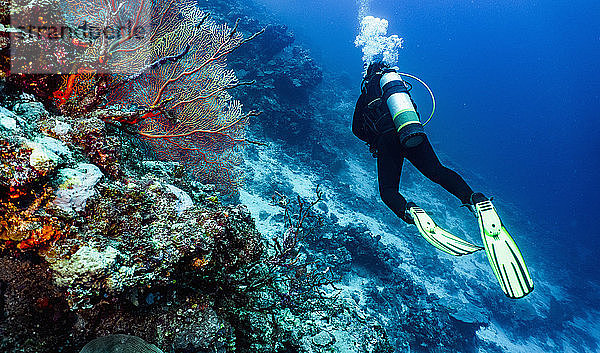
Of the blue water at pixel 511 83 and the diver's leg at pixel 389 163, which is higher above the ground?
the blue water at pixel 511 83

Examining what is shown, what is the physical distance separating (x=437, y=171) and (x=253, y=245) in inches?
103

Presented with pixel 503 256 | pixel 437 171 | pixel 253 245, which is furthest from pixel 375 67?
pixel 253 245

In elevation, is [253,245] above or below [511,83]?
below

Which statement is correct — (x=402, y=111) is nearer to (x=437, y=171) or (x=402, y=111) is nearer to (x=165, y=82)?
(x=437, y=171)

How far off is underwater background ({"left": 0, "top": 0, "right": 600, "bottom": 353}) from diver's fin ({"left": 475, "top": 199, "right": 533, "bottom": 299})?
148 centimetres

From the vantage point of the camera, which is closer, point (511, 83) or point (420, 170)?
point (420, 170)

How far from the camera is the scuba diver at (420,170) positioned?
2727 millimetres

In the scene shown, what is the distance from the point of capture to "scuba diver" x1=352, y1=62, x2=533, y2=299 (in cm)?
273

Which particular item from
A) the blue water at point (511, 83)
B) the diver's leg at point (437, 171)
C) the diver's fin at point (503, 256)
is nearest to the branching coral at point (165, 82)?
the diver's leg at point (437, 171)

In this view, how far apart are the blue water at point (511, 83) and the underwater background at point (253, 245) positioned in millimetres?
10305

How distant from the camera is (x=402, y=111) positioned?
3.16 metres

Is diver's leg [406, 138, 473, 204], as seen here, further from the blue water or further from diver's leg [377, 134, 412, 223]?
the blue water

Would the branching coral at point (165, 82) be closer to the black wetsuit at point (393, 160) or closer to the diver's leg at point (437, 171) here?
the black wetsuit at point (393, 160)

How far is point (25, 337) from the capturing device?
3.69 feet
